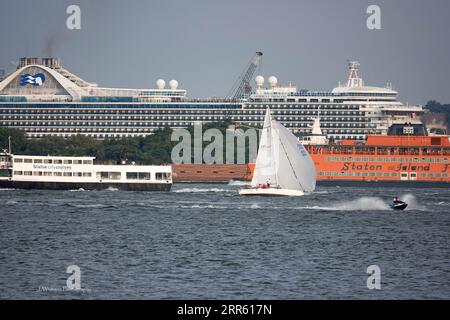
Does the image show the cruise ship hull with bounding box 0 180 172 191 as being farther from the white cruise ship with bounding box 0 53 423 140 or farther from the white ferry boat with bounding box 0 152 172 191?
the white cruise ship with bounding box 0 53 423 140

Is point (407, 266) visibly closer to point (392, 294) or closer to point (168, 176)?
point (392, 294)

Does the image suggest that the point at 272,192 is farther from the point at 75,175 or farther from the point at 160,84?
the point at 160,84

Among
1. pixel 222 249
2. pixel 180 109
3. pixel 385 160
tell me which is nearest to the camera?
pixel 222 249

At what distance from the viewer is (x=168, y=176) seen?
4134 inches

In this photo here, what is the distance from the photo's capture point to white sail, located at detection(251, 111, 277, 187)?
91125 millimetres

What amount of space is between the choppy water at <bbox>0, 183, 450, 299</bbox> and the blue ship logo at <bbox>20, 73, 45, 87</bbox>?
346 ft

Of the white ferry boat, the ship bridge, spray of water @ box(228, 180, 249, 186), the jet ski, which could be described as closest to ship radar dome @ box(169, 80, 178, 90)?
the ship bridge

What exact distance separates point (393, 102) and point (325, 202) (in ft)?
307

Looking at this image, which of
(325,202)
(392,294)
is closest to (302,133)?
(325,202)

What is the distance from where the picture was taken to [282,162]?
91.4m

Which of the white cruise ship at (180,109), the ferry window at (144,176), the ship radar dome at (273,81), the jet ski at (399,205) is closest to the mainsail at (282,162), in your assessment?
the jet ski at (399,205)

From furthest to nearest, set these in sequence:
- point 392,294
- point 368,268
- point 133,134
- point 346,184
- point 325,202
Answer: point 133,134, point 346,184, point 325,202, point 368,268, point 392,294

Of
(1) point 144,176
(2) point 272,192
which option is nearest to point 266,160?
(2) point 272,192

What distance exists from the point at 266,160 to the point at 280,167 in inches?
52.8
